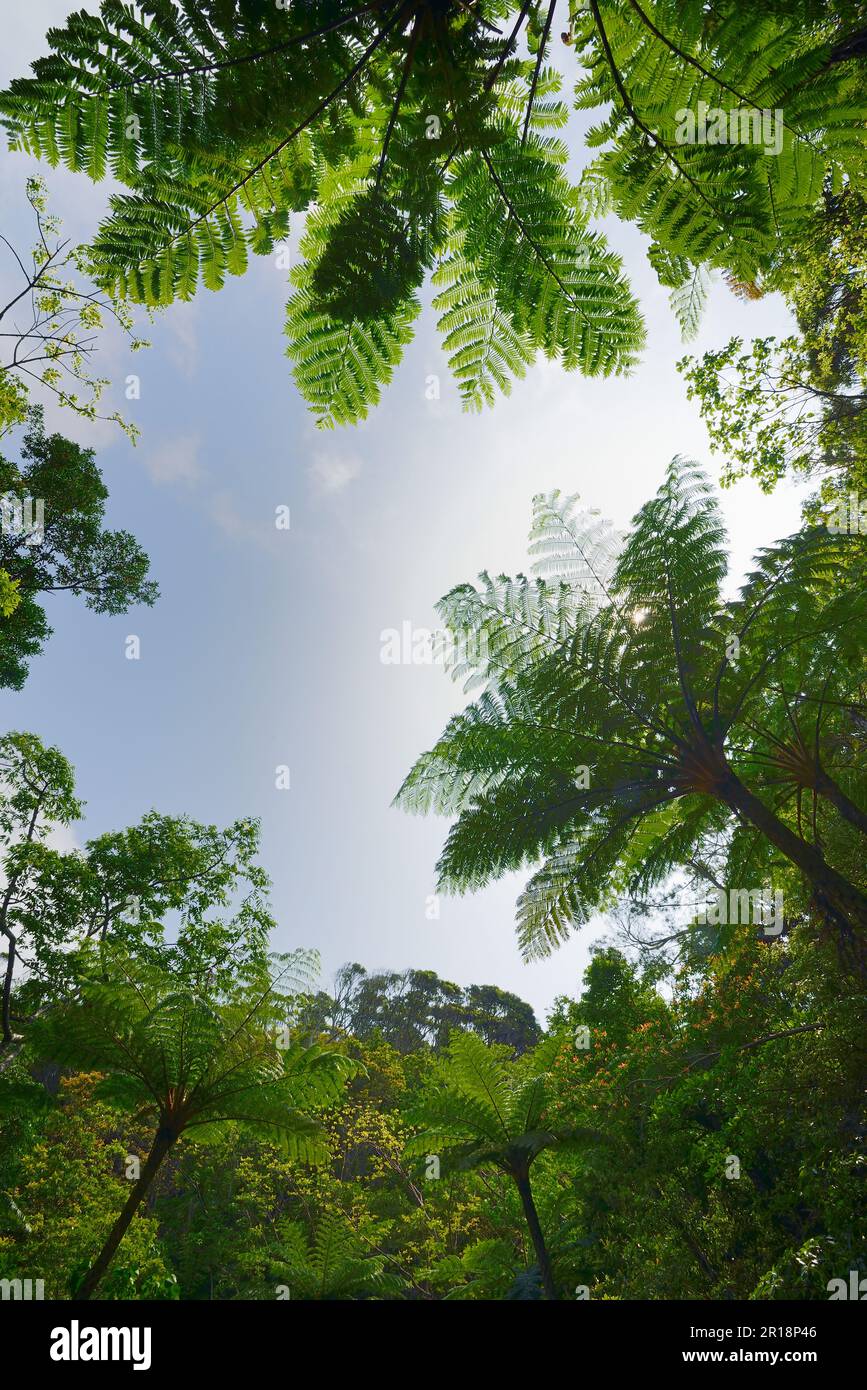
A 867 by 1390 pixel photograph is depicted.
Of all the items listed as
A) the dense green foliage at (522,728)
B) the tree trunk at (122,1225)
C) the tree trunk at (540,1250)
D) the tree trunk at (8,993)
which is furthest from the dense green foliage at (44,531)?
the tree trunk at (540,1250)

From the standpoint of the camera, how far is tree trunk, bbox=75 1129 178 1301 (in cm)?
511

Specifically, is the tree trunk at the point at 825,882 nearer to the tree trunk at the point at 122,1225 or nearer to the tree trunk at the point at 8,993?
the tree trunk at the point at 122,1225

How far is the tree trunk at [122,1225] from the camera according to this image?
5.11 m

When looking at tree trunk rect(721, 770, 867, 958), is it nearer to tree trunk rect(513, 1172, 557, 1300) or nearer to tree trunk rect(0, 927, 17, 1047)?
tree trunk rect(513, 1172, 557, 1300)

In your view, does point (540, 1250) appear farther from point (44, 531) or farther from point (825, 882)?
point (44, 531)

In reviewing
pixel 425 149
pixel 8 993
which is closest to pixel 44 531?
pixel 8 993

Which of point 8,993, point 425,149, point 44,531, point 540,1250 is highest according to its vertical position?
point 44,531

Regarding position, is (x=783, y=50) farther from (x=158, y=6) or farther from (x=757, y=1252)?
(x=757, y=1252)

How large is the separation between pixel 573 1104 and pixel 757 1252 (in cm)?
275

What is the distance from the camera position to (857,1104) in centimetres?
555

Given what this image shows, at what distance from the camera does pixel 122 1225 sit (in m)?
5.23

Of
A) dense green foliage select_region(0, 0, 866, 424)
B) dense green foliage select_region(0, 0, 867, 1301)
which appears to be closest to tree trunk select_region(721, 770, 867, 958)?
dense green foliage select_region(0, 0, 867, 1301)

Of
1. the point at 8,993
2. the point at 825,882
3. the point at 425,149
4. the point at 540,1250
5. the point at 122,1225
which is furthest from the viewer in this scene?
the point at 8,993

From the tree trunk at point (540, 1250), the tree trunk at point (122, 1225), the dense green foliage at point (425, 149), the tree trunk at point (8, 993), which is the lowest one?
the tree trunk at point (540, 1250)
